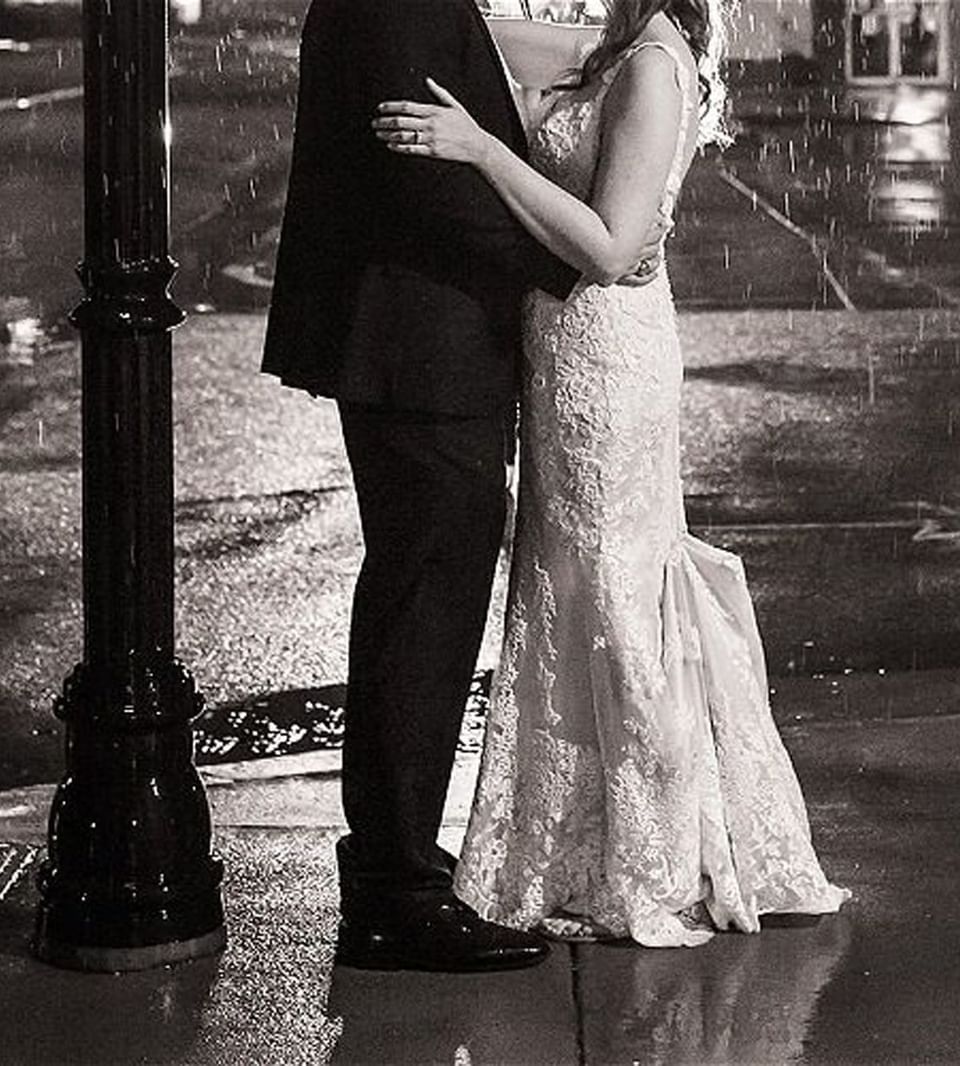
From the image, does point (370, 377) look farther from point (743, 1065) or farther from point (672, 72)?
point (743, 1065)

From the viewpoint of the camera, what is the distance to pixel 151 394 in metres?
→ 5.20

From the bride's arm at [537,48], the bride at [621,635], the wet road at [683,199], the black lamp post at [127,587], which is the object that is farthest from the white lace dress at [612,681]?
the wet road at [683,199]

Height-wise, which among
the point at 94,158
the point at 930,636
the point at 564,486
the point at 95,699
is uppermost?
the point at 94,158

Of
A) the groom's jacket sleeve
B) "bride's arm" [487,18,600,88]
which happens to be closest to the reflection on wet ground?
"bride's arm" [487,18,600,88]

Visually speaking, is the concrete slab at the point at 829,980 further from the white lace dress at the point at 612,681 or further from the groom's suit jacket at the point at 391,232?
the groom's suit jacket at the point at 391,232

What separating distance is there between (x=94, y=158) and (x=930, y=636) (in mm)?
4247

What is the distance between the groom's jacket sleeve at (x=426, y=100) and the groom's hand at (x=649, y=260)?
0.75 ft

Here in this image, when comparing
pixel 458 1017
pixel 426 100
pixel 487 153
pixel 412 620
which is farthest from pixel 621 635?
pixel 426 100

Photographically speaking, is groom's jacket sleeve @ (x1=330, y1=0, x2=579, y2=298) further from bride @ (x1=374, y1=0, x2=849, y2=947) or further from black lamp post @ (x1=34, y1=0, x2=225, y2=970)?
black lamp post @ (x1=34, y1=0, x2=225, y2=970)

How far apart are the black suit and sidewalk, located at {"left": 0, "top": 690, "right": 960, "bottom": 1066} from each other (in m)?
0.29

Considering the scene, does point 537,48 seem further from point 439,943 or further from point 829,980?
point 829,980

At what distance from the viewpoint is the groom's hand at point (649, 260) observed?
5.25 metres

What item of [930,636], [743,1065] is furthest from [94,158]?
[930,636]

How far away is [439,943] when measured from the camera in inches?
202
